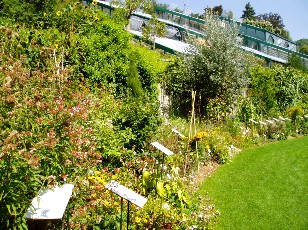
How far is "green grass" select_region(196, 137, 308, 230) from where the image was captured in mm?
6668

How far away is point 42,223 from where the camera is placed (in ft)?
13.5

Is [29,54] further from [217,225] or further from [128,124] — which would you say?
[217,225]

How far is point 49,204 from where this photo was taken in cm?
345

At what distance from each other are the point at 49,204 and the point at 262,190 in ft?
19.8

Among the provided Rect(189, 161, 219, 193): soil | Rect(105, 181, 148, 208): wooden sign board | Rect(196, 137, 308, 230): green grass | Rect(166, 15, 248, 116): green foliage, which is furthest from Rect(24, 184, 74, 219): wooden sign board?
Rect(166, 15, 248, 116): green foliage

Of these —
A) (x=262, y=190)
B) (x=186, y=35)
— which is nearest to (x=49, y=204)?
(x=262, y=190)

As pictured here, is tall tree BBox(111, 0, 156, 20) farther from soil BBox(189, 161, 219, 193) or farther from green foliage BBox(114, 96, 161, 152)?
green foliage BBox(114, 96, 161, 152)

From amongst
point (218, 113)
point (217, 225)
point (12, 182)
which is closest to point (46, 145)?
point (12, 182)

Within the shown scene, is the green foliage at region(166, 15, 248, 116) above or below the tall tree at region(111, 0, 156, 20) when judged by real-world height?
below

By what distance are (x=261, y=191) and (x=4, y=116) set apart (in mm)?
6354

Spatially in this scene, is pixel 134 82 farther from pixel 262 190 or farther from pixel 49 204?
pixel 49 204

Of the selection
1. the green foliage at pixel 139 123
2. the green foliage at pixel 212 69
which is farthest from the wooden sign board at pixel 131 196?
the green foliage at pixel 212 69

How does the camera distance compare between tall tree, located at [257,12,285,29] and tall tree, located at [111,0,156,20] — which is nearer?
tall tree, located at [111,0,156,20]

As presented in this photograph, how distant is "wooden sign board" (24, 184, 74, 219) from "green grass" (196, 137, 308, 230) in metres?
3.67
